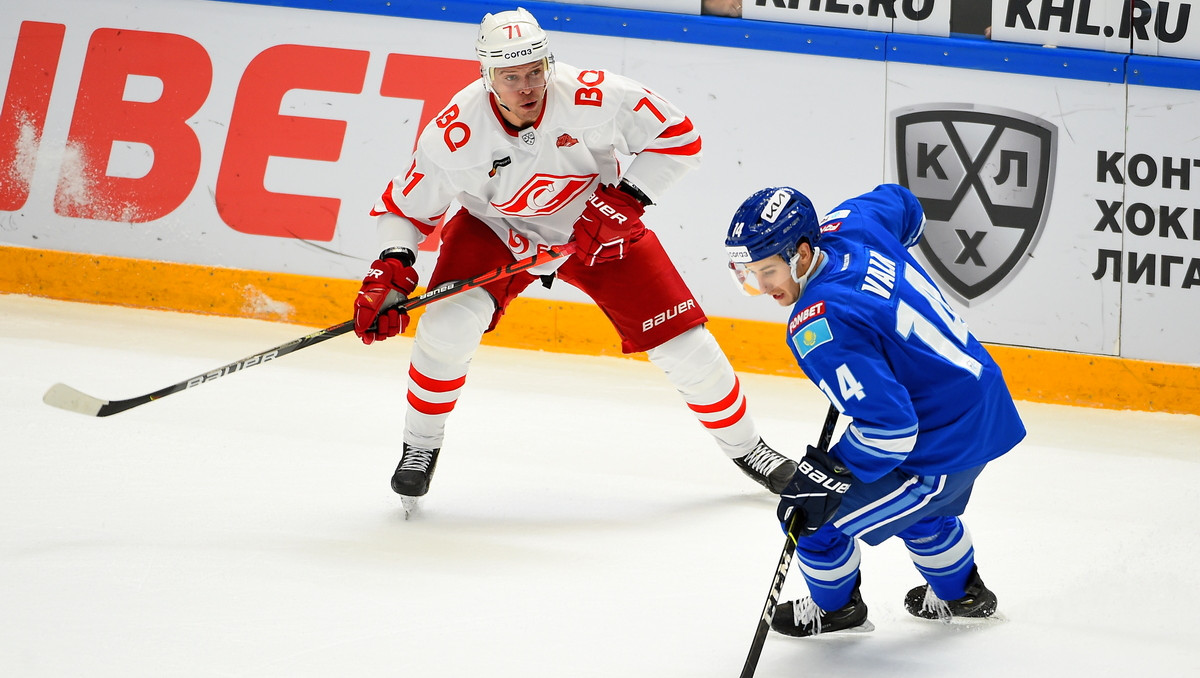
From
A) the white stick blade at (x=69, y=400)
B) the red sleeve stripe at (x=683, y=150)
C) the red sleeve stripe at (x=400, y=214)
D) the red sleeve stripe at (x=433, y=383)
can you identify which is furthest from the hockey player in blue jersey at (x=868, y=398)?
the white stick blade at (x=69, y=400)

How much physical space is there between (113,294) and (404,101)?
1582mm

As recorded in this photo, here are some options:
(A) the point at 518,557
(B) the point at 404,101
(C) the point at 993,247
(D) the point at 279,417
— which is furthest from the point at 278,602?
(C) the point at 993,247

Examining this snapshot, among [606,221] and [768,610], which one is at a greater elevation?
[606,221]

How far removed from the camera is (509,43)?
8.59ft

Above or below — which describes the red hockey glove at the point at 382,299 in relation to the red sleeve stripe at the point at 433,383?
above

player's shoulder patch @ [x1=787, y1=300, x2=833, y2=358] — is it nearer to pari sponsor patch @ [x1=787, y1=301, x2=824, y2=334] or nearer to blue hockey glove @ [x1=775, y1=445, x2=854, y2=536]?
pari sponsor patch @ [x1=787, y1=301, x2=824, y2=334]

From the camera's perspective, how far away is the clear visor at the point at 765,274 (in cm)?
206

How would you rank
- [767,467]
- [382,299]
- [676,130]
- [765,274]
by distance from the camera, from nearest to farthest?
[765,274]
[382,299]
[676,130]
[767,467]

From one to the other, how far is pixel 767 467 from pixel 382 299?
1.18m

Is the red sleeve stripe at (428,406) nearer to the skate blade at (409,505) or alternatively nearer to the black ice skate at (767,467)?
the skate blade at (409,505)

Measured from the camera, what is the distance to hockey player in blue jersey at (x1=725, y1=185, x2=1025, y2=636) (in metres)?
1.91

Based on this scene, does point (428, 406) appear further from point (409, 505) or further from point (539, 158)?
point (539, 158)

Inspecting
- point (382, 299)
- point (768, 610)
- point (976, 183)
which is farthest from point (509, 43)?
point (976, 183)

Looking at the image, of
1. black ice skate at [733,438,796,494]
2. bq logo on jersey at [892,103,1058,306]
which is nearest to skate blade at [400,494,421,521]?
black ice skate at [733,438,796,494]
